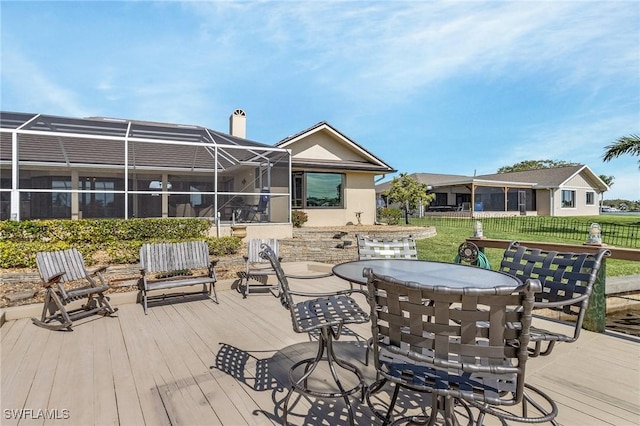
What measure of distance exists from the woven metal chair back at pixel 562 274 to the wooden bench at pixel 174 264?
4.03 m

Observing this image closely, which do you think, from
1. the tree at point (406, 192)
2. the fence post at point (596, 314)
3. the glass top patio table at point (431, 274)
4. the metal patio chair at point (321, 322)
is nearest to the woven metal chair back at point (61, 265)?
the metal patio chair at point (321, 322)

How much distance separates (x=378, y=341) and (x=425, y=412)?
1031 mm

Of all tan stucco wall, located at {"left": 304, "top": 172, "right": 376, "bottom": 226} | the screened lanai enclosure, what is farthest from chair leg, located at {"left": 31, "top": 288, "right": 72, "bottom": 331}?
tan stucco wall, located at {"left": 304, "top": 172, "right": 376, "bottom": 226}

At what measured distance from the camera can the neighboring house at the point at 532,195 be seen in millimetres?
25953

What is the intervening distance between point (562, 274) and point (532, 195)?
29832 millimetres

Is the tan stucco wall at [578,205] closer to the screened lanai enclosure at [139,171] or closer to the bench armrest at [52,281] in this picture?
the screened lanai enclosure at [139,171]

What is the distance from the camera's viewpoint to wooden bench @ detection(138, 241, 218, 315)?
15.3 feet

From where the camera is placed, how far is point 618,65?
1153cm

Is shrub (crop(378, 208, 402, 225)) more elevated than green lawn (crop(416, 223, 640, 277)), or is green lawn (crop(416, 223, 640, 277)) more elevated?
shrub (crop(378, 208, 402, 225))

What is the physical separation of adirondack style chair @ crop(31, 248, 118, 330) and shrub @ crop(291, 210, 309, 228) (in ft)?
28.2

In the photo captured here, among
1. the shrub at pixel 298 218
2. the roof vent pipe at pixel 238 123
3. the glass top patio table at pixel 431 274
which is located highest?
the roof vent pipe at pixel 238 123

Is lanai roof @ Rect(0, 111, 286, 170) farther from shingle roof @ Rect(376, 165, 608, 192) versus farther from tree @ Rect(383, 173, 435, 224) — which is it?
shingle roof @ Rect(376, 165, 608, 192)

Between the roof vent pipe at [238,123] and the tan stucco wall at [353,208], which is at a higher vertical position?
the roof vent pipe at [238,123]

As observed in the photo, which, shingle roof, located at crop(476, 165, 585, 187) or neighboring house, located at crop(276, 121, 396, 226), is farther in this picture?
shingle roof, located at crop(476, 165, 585, 187)
